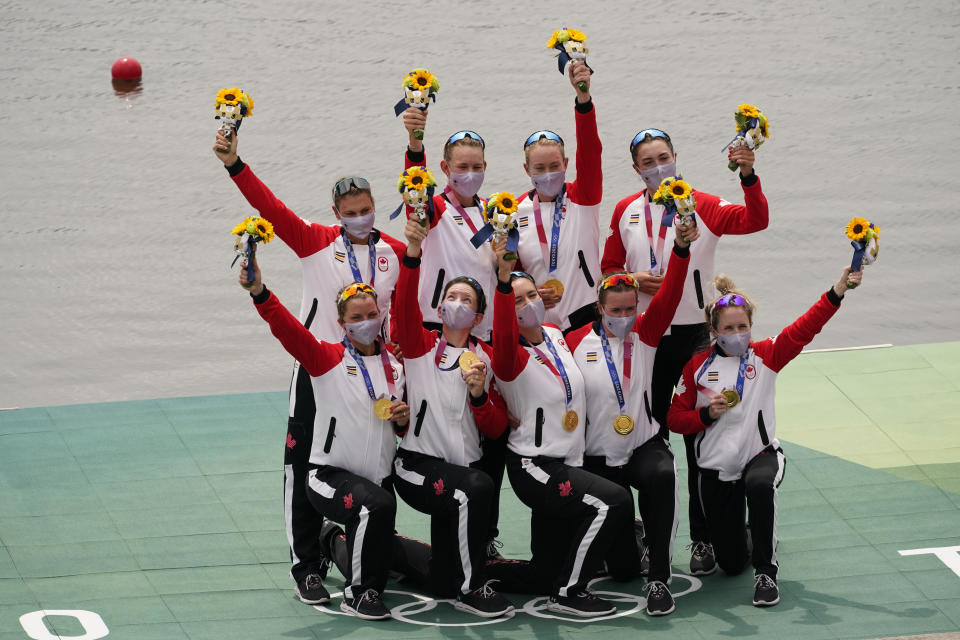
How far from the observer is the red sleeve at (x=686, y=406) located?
6.61 m

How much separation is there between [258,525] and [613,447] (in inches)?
70.7

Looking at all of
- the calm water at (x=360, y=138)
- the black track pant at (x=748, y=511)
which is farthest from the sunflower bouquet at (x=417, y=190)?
the calm water at (x=360, y=138)

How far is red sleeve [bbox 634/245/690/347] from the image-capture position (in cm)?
638

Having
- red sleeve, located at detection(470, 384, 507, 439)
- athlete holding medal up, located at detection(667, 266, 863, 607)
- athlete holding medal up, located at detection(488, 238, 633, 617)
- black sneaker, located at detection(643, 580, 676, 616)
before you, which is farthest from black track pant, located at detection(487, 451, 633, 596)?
athlete holding medal up, located at detection(667, 266, 863, 607)

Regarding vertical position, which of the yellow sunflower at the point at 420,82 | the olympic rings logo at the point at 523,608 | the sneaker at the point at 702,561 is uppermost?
the yellow sunflower at the point at 420,82

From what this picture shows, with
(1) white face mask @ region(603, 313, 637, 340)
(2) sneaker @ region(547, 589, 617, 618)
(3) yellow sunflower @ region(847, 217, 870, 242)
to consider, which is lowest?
(2) sneaker @ region(547, 589, 617, 618)

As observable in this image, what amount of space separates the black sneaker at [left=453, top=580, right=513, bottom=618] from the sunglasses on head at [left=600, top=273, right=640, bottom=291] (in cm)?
132

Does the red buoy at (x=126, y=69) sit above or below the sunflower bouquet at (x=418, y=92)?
above

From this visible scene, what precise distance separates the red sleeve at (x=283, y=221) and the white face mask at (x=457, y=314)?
66 cm

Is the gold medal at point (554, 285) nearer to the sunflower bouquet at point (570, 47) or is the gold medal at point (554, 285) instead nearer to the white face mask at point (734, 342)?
the white face mask at point (734, 342)

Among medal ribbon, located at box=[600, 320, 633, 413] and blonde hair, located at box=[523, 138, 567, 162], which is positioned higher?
blonde hair, located at box=[523, 138, 567, 162]

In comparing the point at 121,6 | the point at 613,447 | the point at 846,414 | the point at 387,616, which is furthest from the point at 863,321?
the point at 121,6

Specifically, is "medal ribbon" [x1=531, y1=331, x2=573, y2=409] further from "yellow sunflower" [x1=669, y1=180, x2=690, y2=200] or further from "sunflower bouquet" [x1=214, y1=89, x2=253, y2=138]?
"sunflower bouquet" [x1=214, y1=89, x2=253, y2=138]

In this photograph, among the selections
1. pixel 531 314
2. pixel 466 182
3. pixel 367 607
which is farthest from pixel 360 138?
pixel 367 607
